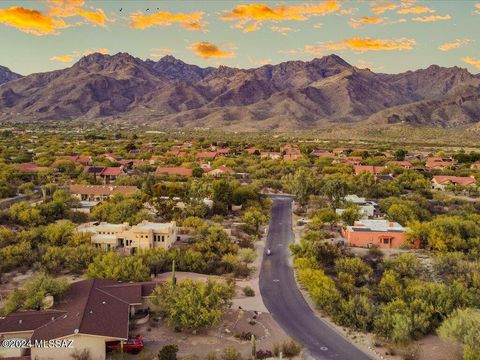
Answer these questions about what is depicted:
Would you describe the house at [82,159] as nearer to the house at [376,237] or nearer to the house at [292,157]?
the house at [292,157]

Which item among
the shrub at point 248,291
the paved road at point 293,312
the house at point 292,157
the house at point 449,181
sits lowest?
the paved road at point 293,312

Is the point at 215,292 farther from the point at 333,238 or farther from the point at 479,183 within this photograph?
the point at 479,183

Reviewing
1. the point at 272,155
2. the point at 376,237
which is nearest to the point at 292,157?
the point at 272,155

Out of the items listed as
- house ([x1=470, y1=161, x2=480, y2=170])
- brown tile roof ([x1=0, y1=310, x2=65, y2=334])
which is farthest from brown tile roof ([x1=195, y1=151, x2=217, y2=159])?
brown tile roof ([x1=0, y1=310, x2=65, y2=334])

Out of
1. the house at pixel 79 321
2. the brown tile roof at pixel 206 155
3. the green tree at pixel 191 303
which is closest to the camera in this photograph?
the house at pixel 79 321

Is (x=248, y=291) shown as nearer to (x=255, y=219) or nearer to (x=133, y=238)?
(x=133, y=238)

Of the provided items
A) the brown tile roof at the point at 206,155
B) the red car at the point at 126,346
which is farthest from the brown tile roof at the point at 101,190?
the brown tile roof at the point at 206,155
